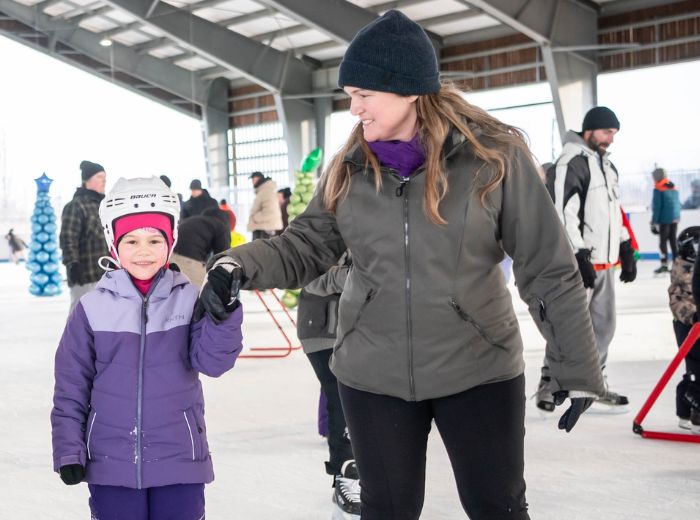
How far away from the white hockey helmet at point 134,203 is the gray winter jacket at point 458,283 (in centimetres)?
54

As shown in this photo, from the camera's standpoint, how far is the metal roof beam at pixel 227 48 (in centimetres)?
1794

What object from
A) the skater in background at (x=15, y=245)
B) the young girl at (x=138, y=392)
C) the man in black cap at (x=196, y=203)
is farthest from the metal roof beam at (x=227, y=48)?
the young girl at (x=138, y=392)

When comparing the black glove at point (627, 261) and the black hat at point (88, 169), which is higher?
the black hat at point (88, 169)

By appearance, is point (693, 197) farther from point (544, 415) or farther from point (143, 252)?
point (143, 252)

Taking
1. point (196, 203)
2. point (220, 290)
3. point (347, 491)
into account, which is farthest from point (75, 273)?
point (196, 203)

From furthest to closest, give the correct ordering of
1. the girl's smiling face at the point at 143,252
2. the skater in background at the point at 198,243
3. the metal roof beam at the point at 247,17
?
the metal roof beam at the point at 247,17 → the skater in background at the point at 198,243 → the girl's smiling face at the point at 143,252

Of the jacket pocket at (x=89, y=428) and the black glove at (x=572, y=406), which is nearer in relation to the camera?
the black glove at (x=572, y=406)

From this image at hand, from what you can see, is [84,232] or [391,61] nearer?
[391,61]

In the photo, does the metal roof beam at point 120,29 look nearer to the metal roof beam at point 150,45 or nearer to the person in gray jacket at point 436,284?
the metal roof beam at point 150,45

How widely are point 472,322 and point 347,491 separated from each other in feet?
4.26

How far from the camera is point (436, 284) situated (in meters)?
1.59

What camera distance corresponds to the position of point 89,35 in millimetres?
22625

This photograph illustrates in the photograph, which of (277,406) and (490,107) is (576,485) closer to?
(277,406)

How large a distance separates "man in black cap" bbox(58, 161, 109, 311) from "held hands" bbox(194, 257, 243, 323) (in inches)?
154
